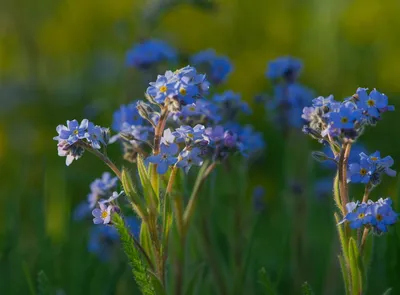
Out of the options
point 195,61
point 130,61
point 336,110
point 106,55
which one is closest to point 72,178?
point 130,61

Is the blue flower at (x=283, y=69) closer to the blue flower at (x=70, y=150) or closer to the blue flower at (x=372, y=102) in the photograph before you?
the blue flower at (x=372, y=102)

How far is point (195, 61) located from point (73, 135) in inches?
42.2

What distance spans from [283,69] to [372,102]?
1125 mm

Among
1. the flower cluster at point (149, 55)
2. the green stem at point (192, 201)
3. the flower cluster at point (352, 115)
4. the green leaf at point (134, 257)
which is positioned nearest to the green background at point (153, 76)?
the flower cluster at point (149, 55)

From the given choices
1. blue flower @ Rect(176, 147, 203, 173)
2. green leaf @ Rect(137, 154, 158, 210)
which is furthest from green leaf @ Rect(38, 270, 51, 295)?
blue flower @ Rect(176, 147, 203, 173)

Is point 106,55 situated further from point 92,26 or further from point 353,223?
point 353,223

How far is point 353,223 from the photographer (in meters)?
1.59

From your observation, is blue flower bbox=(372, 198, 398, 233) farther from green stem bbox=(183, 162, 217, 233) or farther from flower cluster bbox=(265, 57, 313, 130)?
flower cluster bbox=(265, 57, 313, 130)

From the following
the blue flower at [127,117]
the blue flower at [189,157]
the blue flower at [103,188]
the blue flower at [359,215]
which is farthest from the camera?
the blue flower at [127,117]

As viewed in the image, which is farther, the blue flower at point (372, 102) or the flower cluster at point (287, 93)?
the flower cluster at point (287, 93)

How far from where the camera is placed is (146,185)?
1697mm

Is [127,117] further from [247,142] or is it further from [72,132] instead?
[72,132]

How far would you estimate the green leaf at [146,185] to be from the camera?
5.57ft

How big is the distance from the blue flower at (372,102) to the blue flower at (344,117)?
0.10 ft
